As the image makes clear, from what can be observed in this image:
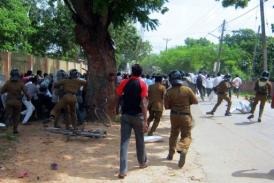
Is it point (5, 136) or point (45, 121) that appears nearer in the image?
point (5, 136)

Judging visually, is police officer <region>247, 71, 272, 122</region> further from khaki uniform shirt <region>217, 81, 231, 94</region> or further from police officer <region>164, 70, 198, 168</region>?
police officer <region>164, 70, 198, 168</region>

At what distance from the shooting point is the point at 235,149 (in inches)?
476

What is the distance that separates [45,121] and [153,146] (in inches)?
191

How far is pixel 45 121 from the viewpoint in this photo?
52.4 feet

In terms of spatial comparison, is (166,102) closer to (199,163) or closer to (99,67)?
(199,163)

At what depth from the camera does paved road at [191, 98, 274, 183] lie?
366 inches

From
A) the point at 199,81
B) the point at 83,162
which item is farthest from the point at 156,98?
the point at 199,81

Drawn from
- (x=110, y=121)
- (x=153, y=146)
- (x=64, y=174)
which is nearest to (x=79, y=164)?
(x=64, y=174)

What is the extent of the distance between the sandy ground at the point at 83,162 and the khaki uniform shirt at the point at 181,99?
108 cm

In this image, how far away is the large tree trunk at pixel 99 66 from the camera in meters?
16.2

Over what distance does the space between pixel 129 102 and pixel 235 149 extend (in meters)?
3.93

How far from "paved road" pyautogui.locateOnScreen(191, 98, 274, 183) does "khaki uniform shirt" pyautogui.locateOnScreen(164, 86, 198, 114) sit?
1.17m

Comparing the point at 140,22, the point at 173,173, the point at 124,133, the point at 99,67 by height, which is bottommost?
the point at 173,173

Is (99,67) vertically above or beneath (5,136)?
above
